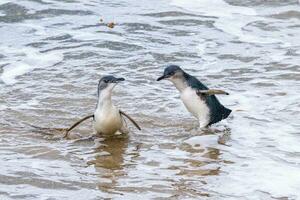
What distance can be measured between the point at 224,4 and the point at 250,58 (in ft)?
12.4

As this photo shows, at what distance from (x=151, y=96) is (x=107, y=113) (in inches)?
66.2

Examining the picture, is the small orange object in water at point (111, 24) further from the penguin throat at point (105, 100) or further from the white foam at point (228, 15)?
the penguin throat at point (105, 100)

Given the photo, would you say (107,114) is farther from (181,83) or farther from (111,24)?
(111,24)

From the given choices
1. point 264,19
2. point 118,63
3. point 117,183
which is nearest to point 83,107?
point 118,63

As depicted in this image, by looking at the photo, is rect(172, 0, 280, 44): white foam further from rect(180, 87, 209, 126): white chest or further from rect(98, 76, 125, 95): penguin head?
rect(98, 76, 125, 95): penguin head

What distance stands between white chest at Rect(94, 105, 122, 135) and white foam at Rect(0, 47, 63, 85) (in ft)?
8.16

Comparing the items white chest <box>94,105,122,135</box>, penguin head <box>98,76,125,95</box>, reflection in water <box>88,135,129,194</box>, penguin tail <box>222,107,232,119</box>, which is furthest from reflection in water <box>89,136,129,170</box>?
penguin tail <box>222,107,232,119</box>

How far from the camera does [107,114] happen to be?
6949 millimetres

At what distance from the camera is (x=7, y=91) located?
876 centimetres

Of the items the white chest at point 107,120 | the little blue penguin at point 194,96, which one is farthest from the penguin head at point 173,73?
the white chest at point 107,120

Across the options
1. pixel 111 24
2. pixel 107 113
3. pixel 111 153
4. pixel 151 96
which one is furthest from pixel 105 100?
pixel 111 24

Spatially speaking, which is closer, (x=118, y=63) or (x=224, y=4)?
(x=118, y=63)

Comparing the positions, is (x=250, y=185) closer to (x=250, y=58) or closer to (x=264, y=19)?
(x=250, y=58)

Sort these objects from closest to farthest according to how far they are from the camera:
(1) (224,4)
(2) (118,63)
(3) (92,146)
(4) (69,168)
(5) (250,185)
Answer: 1. (5) (250,185)
2. (4) (69,168)
3. (3) (92,146)
4. (2) (118,63)
5. (1) (224,4)
